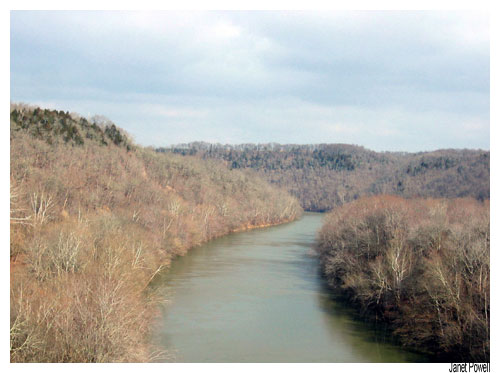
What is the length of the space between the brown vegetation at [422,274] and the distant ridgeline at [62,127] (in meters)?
31.0

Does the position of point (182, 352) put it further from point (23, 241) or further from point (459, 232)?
point (459, 232)

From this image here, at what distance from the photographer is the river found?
17.2 meters

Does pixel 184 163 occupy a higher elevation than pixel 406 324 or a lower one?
higher

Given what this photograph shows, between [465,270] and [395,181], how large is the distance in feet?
253

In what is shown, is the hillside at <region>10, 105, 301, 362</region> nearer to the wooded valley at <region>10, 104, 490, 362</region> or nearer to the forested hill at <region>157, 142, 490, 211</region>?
the wooded valley at <region>10, 104, 490, 362</region>

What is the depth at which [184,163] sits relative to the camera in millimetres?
70312

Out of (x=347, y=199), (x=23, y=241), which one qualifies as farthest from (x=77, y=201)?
(x=347, y=199)

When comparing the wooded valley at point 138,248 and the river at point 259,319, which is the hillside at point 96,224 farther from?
the river at point 259,319

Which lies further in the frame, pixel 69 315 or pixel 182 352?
pixel 182 352

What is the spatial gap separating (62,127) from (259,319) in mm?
38941

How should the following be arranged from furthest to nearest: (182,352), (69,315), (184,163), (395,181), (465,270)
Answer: (395,181) → (184,163) → (465,270) → (182,352) → (69,315)

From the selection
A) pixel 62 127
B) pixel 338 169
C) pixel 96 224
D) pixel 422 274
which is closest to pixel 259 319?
pixel 422 274

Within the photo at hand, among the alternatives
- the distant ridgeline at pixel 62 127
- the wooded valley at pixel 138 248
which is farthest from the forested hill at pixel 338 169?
the distant ridgeline at pixel 62 127

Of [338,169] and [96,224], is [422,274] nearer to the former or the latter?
[96,224]
